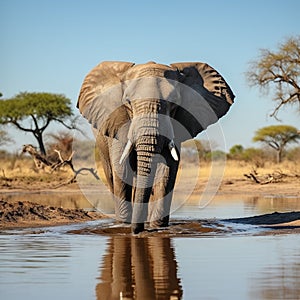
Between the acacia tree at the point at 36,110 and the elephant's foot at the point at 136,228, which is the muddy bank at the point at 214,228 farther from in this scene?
the acacia tree at the point at 36,110

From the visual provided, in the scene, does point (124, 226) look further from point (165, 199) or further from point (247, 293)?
point (247, 293)

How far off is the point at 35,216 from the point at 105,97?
83.9 inches

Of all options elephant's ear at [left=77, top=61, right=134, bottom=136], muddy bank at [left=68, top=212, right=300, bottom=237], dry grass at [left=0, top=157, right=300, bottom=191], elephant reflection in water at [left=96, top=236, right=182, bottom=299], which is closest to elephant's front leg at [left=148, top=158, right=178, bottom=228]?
muddy bank at [left=68, top=212, right=300, bottom=237]

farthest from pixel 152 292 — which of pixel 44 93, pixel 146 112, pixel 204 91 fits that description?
pixel 44 93

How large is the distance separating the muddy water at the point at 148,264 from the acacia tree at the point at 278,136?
1442 inches

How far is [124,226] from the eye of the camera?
35.0ft

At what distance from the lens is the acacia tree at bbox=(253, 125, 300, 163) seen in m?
46.7

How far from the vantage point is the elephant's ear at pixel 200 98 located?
424 inches

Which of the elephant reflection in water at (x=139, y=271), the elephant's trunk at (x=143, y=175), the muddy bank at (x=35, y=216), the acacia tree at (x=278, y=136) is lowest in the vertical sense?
the elephant reflection in water at (x=139, y=271)

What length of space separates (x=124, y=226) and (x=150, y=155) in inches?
54.3

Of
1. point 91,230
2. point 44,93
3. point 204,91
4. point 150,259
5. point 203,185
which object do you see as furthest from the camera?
point 44,93

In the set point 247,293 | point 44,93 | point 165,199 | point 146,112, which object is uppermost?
point 44,93

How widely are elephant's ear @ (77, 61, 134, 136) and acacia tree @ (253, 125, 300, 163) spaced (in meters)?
35.6

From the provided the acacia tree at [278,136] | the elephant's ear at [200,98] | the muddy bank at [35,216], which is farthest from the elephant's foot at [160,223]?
the acacia tree at [278,136]
